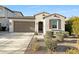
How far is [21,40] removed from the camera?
3326 millimetres

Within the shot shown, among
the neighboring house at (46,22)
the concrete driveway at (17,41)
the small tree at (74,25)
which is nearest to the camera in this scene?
the small tree at (74,25)

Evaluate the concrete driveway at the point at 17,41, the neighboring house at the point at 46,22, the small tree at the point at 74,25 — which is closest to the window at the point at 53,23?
the neighboring house at the point at 46,22

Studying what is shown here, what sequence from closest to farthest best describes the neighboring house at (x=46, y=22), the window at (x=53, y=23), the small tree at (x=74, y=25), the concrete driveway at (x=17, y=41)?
1. the small tree at (x=74, y=25)
2. the neighboring house at (x=46, y=22)
3. the window at (x=53, y=23)
4. the concrete driveway at (x=17, y=41)

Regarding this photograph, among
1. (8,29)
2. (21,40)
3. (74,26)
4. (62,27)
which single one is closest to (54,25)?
(62,27)

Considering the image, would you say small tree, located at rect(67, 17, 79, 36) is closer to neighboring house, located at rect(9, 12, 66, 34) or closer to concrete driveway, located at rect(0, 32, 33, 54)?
neighboring house, located at rect(9, 12, 66, 34)

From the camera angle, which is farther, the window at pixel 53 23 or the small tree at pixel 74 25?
the window at pixel 53 23

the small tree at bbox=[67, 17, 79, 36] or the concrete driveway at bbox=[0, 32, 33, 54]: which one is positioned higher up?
the small tree at bbox=[67, 17, 79, 36]

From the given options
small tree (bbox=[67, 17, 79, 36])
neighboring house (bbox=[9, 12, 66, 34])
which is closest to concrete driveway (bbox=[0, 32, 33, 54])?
neighboring house (bbox=[9, 12, 66, 34])

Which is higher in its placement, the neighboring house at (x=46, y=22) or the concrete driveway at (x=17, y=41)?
the neighboring house at (x=46, y=22)

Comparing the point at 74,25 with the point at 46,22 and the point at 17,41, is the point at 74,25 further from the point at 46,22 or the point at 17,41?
the point at 17,41

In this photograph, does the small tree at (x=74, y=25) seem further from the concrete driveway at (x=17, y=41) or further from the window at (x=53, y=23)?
the concrete driveway at (x=17, y=41)

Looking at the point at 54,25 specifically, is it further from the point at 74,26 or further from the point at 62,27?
the point at 74,26

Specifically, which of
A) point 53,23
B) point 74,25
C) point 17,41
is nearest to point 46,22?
point 53,23
